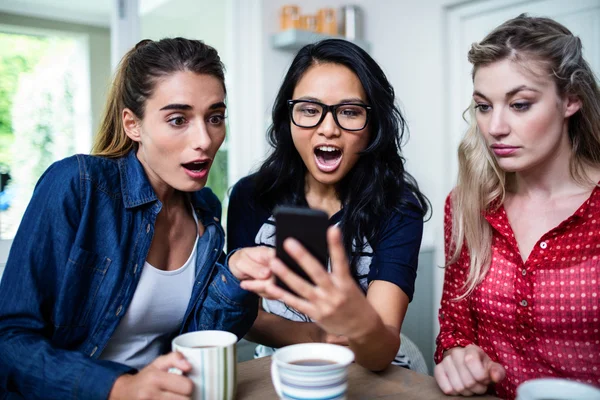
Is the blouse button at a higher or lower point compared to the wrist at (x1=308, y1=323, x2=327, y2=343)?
higher

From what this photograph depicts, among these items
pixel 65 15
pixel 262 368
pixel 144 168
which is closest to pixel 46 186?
pixel 144 168

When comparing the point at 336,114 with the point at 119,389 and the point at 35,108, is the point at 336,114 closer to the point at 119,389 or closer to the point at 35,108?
the point at 119,389

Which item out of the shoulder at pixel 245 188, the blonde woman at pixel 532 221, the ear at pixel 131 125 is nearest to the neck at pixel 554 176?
the blonde woman at pixel 532 221

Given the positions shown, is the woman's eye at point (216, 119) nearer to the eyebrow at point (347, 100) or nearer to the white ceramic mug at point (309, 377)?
the eyebrow at point (347, 100)

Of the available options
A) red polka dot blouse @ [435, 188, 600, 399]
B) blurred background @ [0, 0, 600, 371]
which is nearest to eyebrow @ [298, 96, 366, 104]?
red polka dot blouse @ [435, 188, 600, 399]

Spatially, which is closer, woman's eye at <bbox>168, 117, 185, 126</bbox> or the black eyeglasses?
woman's eye at <bbox>168, 117, 185, 126</bbox>

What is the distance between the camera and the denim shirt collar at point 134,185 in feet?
4.09

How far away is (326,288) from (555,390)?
0.34 metres

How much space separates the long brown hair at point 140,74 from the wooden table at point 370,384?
66cm

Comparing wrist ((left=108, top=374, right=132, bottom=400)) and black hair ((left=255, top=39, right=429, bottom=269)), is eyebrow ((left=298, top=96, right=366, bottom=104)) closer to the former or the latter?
black hair ((left=255, top=39, right=429, bottom=269))

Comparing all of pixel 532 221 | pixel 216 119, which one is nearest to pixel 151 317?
pixel 216 119

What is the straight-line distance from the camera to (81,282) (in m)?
1.12

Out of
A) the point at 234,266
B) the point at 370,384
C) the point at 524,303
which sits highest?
the point at 234,266

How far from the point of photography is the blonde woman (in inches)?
48.7
